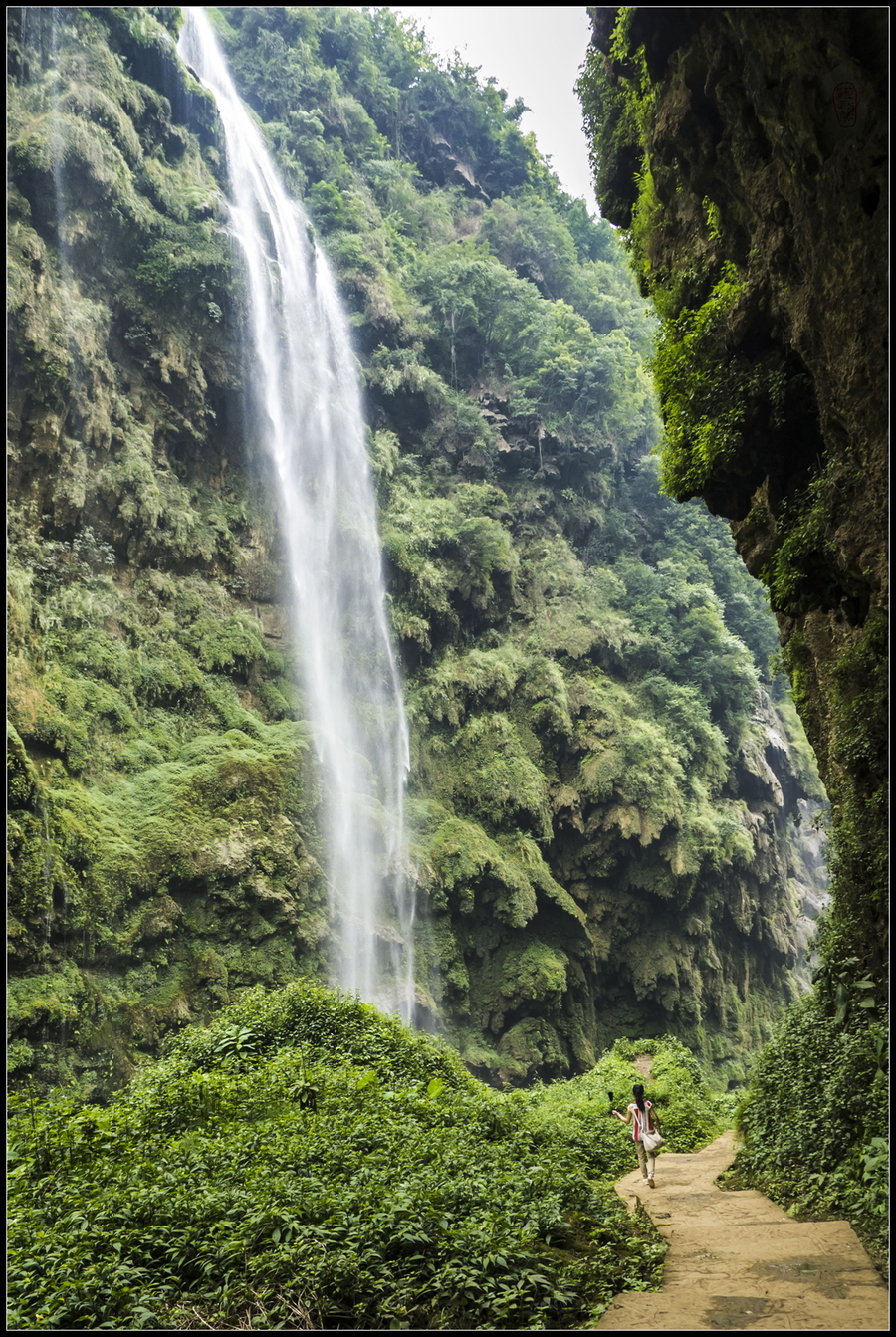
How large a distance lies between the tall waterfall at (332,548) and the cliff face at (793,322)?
36.4ft

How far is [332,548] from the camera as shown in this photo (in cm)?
2033

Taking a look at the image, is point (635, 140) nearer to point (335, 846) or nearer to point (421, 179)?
point (335, 846)

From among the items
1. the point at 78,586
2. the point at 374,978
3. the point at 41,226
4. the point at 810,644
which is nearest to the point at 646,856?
the point at 374,978

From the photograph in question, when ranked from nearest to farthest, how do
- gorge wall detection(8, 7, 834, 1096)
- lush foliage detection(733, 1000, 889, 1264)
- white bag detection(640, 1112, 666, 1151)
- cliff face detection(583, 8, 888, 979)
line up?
lush foliage detection(733, 1000, 889, 1264) < cliff face detection(583, 8, 888, 979) < white bag detection(640, 1112, 666, 1151) < gorge wall detection(8, 7, 834, 1096)

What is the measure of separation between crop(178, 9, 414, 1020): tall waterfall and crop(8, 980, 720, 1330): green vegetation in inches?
365

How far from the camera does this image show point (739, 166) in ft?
23.6

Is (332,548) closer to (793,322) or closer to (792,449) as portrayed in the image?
(792,449)

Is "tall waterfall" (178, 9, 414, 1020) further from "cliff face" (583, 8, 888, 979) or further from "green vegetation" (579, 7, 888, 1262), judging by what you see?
"cliff face" (583, 8, 888, 979)

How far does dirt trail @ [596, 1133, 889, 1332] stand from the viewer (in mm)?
3752

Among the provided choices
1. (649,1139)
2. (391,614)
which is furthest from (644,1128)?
(391,614)

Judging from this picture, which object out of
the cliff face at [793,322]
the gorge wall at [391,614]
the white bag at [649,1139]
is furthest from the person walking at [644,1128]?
the gorge wall at [391,614]

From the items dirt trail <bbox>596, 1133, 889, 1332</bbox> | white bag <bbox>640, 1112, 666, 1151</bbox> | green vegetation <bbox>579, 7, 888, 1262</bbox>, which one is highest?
green vegetation <bbox>579, 7, 888, 1262</bbox>

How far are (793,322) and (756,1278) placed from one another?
678 centimetres

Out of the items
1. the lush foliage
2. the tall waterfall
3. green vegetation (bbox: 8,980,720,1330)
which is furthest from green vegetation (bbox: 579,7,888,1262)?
the tall waterfall
